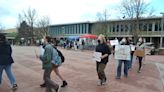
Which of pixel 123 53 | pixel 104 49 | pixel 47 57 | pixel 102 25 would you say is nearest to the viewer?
pixel 47 57

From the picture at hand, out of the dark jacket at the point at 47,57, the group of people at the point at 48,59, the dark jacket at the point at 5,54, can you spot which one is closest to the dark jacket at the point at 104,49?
the group of people at the point at 48,59

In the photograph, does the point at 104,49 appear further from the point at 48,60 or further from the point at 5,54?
the point at 5,54

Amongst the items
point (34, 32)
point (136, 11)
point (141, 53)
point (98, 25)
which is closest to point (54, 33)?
point (34, 32)

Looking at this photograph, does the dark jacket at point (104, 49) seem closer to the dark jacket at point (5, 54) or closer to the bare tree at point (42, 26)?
the dark jacket at point (5, 54)

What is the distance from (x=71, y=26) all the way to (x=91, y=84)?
59.5 metres

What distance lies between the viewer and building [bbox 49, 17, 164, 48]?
4658 centimetres

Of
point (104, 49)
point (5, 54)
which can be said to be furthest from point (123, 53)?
point (5, 54)

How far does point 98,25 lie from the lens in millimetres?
54750

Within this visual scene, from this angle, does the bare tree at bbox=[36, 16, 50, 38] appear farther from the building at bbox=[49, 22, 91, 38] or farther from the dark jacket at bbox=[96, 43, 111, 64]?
the dark jacket at bbox=[96, 43, 111, 64]

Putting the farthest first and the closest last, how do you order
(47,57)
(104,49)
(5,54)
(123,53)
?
1. (123,53)
2. (104,49)
3. (5,54)
4. (47,57)

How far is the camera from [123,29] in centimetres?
5441

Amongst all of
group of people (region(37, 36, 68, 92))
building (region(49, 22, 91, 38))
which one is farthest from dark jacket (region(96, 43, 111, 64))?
building (region(49, 22, 91, 38))

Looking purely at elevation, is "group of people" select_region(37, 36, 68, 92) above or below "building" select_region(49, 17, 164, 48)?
below

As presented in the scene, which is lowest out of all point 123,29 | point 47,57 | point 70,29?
point 47,57
